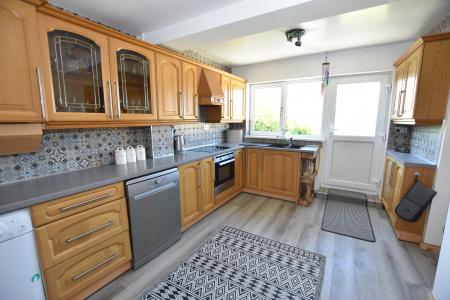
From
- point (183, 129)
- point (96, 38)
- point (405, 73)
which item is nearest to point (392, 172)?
point (405, 73)

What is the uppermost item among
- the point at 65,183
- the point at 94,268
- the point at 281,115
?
the point at 281,115

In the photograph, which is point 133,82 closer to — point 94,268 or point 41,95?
point 41,95

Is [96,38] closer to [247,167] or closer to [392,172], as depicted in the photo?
[247,167]

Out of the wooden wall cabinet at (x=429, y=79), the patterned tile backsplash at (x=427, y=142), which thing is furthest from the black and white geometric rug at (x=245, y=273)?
the wooden wall cabinet at (x=429, y=79)

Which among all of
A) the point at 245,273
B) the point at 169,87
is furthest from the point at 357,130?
the point at 169,87

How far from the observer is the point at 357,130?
10.7 feet

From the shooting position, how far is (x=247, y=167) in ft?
11.6

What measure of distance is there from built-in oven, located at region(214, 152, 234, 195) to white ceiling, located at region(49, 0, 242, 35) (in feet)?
5.44

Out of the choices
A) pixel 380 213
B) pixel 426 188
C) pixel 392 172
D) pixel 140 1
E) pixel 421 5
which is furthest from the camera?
pixel 380 213

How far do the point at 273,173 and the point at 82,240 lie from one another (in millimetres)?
2600

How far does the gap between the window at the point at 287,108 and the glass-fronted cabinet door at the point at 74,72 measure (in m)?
2.83

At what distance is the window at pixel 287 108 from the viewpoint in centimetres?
350

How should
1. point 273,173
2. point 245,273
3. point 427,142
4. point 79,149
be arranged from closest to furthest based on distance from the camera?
point 245,273 → point 79,149 → point 427,142 → point 273,173

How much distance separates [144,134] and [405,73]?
10.4 ft
